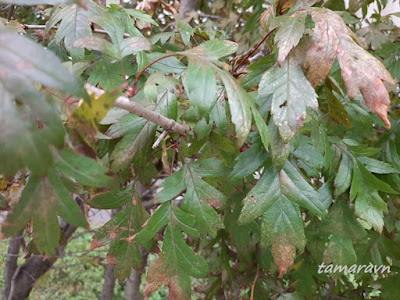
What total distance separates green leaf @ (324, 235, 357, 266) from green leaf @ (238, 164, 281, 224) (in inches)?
9.7

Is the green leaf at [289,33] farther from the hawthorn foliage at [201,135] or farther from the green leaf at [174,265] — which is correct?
the green leaf at [174,265]

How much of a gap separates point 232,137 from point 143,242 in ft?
1.16

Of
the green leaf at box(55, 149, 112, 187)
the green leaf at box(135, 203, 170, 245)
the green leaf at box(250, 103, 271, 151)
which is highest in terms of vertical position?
the green leaf at box(55, 149, 112, 187)

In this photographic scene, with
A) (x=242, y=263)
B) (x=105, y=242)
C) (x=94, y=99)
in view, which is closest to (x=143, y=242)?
(x=105, y=242)

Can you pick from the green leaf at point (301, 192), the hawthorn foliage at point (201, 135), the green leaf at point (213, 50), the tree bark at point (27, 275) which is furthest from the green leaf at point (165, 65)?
the tree bark at point (27, 275)

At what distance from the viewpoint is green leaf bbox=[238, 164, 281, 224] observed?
0.83m

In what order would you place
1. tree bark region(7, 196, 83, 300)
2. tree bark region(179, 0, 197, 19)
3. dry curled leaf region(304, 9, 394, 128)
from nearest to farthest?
dry curled leaf region(304, 9, 394, 128) → tree bark region(179, 0, 197, 19) → tree bark region(7, 196, 83, 300)

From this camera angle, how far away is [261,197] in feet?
2.76

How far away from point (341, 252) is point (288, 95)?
0.45m

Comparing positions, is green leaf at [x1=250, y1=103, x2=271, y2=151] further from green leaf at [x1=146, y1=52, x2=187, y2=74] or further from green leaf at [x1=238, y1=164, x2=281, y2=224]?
green leaf at [x1=146, y1=52, x2=187, y2=74]

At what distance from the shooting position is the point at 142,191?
6.92 ft

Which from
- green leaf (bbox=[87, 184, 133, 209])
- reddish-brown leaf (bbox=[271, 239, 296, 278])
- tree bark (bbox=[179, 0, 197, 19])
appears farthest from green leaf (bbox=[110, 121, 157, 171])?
tree bark (bbox=[179, 0, 197, 19])

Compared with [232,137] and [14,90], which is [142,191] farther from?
[14,90]

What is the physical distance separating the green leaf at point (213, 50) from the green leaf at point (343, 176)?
39 centimetres
